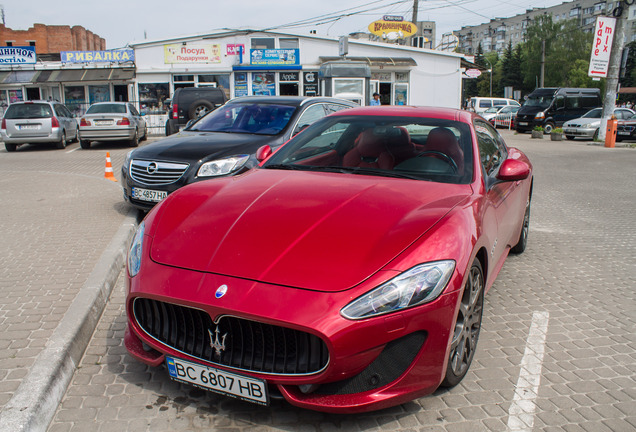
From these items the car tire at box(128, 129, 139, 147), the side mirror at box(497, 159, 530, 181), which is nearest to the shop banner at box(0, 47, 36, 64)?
the car tire at box(128, 129, 139, 147)

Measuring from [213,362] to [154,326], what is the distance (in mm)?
422

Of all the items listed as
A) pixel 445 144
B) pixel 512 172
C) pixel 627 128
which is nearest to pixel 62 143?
pixel 445 144

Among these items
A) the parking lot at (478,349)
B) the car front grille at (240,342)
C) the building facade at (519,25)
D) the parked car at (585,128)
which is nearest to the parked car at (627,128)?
the parked car at (585,128)

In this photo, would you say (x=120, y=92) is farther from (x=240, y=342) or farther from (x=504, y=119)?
(x=240, y=342)

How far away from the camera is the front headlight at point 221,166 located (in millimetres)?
6602

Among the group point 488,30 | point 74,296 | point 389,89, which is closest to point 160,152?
point 74,296

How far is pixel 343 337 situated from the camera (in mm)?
2307

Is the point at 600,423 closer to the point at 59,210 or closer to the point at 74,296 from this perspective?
the point at 74,296

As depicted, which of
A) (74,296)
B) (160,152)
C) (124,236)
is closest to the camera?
(74,296)

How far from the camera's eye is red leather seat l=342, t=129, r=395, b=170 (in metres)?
3.93

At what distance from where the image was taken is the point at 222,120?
27.1ft

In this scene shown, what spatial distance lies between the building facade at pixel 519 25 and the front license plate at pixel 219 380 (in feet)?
341

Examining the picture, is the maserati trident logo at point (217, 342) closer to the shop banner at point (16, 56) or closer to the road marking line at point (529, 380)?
the road marking line at point (529, 380)

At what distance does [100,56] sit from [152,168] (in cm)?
2726
